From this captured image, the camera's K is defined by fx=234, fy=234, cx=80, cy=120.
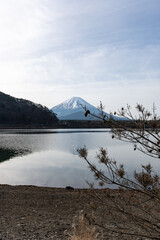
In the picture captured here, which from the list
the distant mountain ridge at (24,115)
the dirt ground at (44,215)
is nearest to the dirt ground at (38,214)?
the dirt ground at (44,215)

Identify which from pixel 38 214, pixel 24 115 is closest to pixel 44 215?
pixel 38 214

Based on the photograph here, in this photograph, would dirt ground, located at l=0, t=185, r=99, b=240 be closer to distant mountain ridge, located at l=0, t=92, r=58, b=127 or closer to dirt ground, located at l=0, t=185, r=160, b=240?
dirt ground, located at l=0, t=185, r=160, b=240

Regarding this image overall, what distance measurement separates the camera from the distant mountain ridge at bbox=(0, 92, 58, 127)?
141m

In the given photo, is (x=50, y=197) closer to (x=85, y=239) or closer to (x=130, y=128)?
(x=85, y=239)

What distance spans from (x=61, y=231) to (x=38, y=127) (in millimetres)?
139294

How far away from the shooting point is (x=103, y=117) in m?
3.54

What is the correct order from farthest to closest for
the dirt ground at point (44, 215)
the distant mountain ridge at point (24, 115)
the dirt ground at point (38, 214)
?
the distant mountain ridge at point (24, 115)
the dirt ground at point (38, 214)
the dirt ground at point (44, 215)

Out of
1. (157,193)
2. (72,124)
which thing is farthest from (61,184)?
(72,124)

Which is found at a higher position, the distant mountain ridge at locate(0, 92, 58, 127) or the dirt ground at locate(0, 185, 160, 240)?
the distant mountain ridge at locate(0, 92, 58, 127)

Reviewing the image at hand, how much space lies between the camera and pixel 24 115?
144m

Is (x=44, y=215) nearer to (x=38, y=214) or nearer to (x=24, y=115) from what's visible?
(x=38, y=214)

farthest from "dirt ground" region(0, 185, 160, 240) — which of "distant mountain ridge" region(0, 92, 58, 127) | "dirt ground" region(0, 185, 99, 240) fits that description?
"distant mountain ridge" region(0, 92, 58, 127)

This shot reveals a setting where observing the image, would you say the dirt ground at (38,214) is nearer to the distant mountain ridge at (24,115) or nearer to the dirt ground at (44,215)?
the dirt ground at (44,215)

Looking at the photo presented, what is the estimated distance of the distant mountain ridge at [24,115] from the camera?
14112cm
